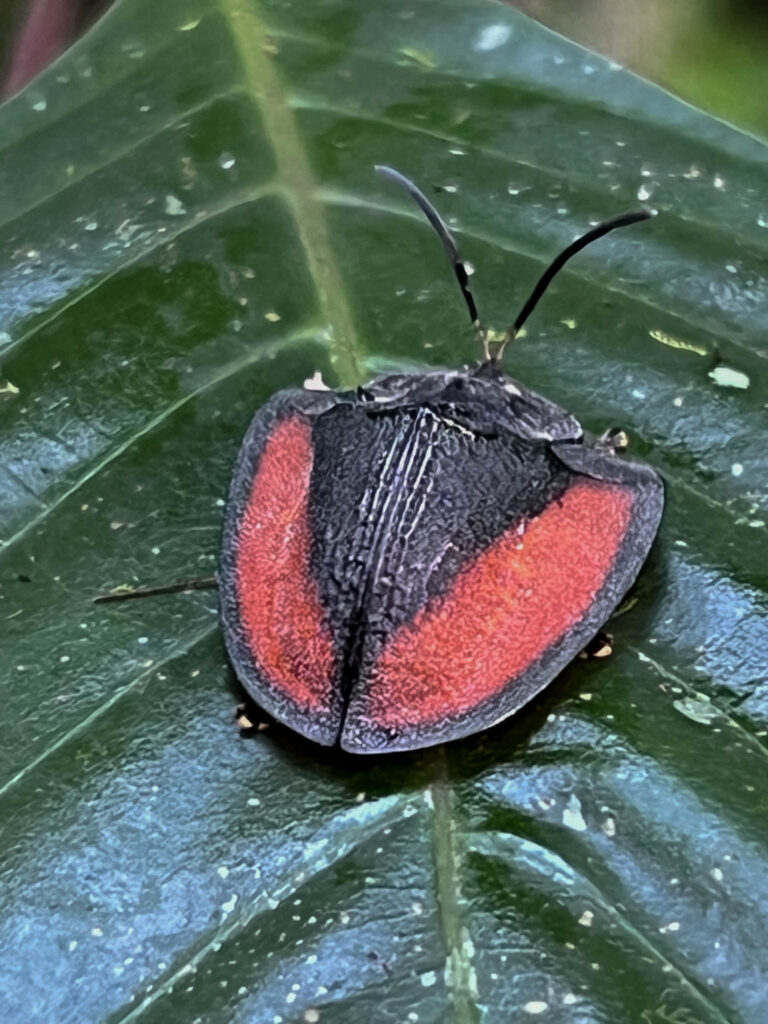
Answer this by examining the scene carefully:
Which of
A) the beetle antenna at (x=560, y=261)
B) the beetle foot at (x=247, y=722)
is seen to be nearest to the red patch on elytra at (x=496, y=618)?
the beetle foot at (x=247, y=722)

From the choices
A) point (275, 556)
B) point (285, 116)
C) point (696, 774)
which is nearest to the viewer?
point (696, 774)

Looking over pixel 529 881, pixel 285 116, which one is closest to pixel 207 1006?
pixel 529 881

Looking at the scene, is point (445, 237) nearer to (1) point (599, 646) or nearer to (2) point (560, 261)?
(2) point (560, 261)

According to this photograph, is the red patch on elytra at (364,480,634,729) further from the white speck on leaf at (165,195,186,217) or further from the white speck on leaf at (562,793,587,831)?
the white speck on leaf at (165,195,186,217)

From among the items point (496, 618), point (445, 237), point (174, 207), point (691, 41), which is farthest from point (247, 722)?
point (691, 41)

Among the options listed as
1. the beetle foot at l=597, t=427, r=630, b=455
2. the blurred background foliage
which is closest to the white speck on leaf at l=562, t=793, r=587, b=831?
the beetle foot at l=597, t=427, r=630, b=455

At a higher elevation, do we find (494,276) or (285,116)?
(285,116)

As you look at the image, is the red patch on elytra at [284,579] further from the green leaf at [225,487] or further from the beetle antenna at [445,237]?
the beetle antenna at [445,237]

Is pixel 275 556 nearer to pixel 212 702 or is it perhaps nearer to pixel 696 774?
pixel 212 702
